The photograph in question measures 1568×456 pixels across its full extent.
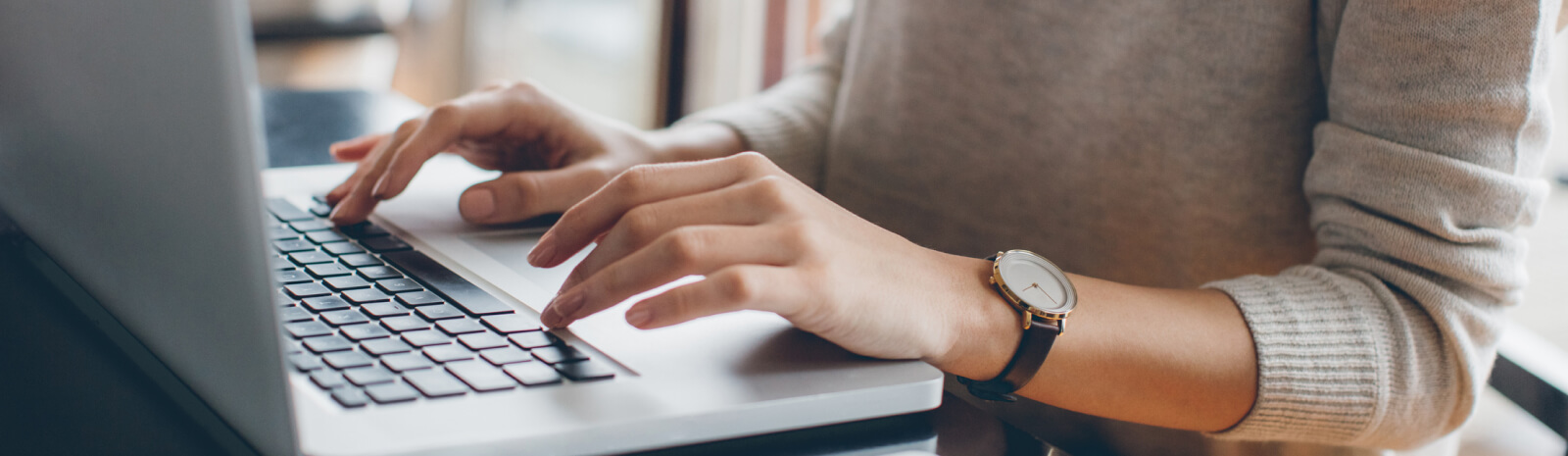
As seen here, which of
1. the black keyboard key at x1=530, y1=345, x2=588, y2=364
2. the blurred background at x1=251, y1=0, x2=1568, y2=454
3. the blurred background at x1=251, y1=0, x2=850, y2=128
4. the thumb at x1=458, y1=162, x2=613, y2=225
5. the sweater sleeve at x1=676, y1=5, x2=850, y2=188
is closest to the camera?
the black keyboard key at x1=530, y1=345, x2=588, y2=364

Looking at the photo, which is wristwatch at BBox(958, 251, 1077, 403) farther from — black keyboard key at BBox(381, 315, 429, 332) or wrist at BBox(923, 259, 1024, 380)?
black keyboard key at BBox(381, 315, 429, 332)

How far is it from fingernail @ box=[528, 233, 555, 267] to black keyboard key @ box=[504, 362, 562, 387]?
0.10 metres

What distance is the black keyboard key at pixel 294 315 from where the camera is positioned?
42 cm

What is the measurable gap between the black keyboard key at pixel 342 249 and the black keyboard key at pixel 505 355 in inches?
7.2

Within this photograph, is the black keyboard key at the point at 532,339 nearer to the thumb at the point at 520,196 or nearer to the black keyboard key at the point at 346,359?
the black keyboard key at the point at 346,359

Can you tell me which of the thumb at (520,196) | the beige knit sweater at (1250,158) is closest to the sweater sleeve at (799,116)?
the beige knit sweater at (1250,158)

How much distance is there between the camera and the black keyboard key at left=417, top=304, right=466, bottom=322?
17.2 inches

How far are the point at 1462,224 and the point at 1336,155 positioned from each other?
7 centimetres

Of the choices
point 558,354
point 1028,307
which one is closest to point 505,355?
point 558,354

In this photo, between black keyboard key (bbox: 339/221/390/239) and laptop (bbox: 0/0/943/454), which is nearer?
laptop (bbox: 0/0/943/454)

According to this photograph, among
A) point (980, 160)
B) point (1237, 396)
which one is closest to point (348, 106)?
point (980, 160)

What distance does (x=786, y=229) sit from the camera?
0.43 m

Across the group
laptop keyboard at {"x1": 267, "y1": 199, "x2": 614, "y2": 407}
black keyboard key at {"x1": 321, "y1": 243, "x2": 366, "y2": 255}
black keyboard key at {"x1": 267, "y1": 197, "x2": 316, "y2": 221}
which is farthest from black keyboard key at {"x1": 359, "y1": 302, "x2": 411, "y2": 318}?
black keyboard key at {"x1": 267, "y1": 197, "x2": 316, "y2": 221}

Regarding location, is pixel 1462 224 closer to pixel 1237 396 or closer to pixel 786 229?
pixel 1237 396
